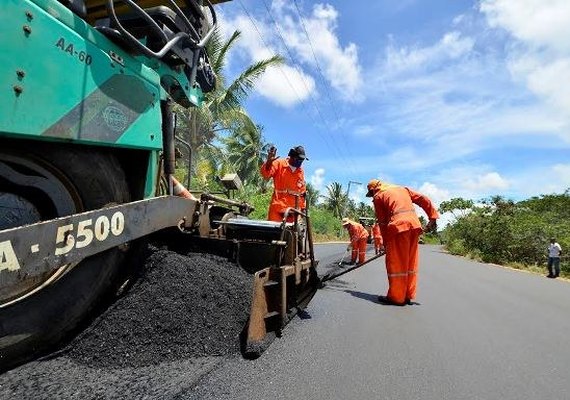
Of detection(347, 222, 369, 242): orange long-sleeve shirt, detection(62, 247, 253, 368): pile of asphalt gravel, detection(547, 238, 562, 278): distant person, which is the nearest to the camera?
detection(62, 247, 253, 368): pile of asphalt gravel

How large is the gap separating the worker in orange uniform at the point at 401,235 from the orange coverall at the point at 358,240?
5121 mm

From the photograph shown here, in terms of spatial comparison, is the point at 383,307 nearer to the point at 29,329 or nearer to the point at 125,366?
the point at 125,366

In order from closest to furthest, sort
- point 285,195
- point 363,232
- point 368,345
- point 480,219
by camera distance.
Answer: point 368,345, point 285,195, point 363,232, point 480,219

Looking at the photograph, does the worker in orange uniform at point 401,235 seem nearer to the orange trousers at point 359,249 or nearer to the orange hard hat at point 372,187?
the orange hard hat at point 372,187

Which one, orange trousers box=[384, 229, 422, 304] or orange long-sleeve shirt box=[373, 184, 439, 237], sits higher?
orange long-sleeve shirt box=[373, 184, 439, 237]

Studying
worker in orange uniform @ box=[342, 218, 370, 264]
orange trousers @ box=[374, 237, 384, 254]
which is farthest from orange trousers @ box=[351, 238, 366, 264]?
orange trousers @ box=[374, 237, 384, 254]

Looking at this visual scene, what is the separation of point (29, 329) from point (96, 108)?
3.66 feet

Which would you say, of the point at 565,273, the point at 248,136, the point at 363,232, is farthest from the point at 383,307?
the point at 248,136

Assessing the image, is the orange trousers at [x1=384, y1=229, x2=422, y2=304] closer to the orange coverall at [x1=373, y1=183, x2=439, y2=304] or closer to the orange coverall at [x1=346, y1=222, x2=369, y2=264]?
the orange coverall at [x1=373, y1=183, x2=439, y2=304]

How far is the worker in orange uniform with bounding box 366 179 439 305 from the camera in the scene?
536 cm

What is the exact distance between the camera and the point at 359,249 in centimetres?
1091

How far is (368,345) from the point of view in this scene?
3439 millimetres

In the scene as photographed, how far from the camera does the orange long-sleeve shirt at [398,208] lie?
17.8ft

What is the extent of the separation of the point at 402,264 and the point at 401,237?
0.33 meters
